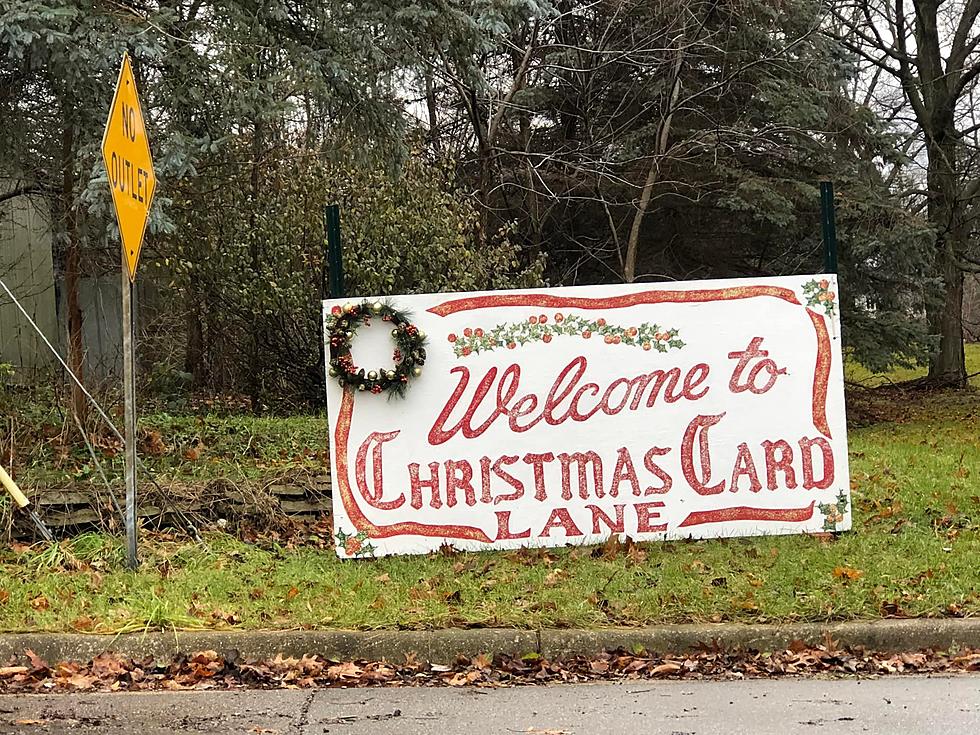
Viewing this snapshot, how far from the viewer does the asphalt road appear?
4258 mm

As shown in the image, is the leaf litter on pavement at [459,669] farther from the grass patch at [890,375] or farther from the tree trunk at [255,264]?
the grass patch at [890,375]

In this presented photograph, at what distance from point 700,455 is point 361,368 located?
A: 2.32 metres

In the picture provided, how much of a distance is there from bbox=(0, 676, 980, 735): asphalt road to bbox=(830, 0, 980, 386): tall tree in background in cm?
1753

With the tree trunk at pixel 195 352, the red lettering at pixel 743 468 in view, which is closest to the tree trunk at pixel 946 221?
the tree trunk at pixel 195 352

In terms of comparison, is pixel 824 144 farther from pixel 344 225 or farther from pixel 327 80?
pixel 327 80

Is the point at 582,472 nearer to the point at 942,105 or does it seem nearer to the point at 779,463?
the point at 779,463

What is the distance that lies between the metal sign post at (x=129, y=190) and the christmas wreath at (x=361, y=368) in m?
1.25

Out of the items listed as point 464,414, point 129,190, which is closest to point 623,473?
point 464,414

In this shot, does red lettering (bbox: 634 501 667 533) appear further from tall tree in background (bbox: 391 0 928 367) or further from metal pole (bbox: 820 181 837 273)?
tall tree in background (bbox: 391 0 928 367)

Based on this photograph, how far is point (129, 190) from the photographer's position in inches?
237

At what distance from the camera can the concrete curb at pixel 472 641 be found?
520cm

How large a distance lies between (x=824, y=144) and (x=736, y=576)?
1501 cm

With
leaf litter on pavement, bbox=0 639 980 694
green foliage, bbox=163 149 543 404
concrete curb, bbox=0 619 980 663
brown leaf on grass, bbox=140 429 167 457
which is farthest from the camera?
green foliage, bbox=163 149 543 404

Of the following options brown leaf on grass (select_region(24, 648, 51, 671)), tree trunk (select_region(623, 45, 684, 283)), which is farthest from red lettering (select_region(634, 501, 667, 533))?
tree trunk (select_region(623, 45, 684, 283))
